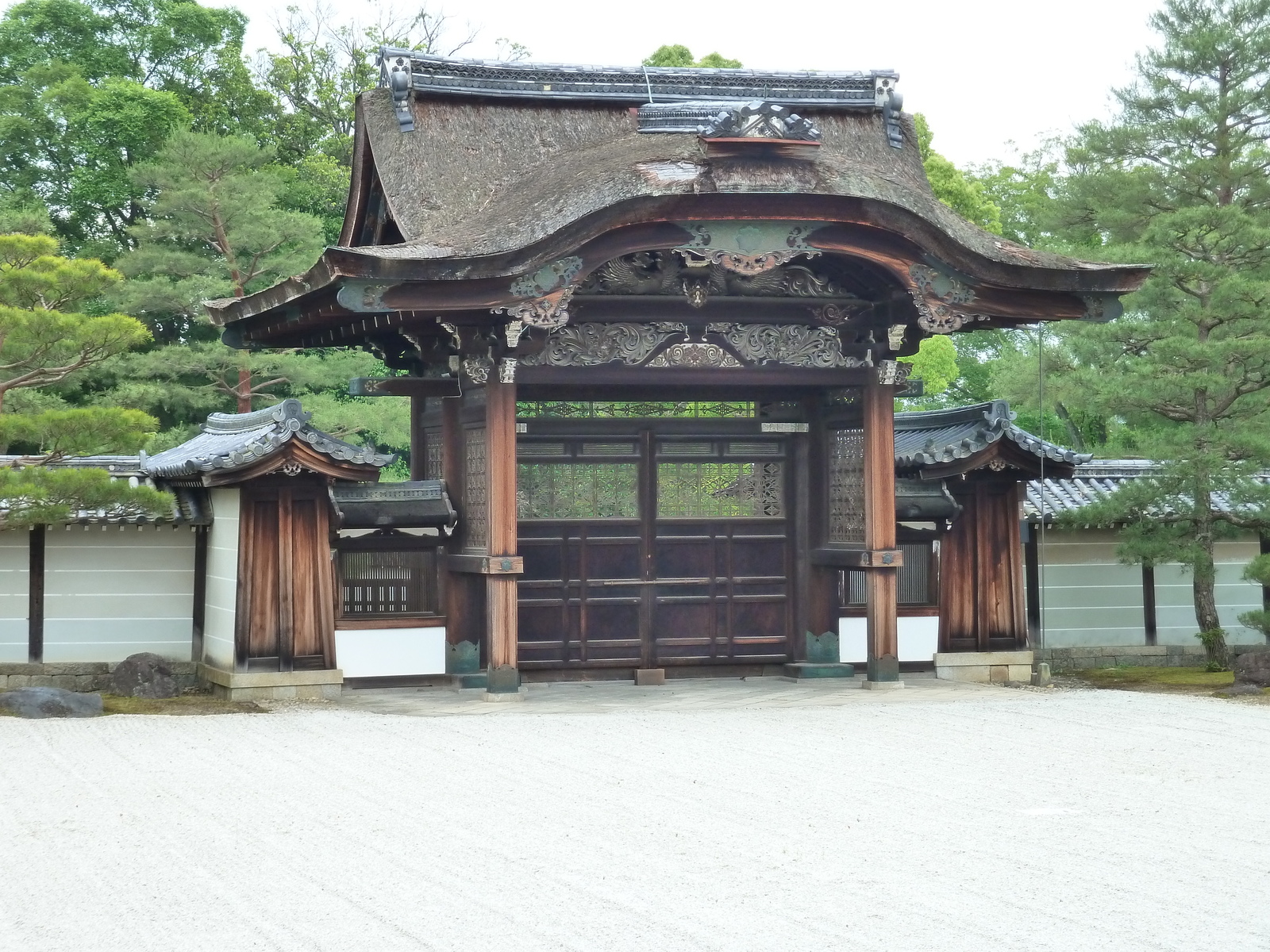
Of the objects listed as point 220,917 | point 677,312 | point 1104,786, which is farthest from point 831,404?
point 220,917

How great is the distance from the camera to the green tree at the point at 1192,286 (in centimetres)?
1617

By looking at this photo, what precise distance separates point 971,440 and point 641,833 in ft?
28.4

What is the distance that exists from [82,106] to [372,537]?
22400mm

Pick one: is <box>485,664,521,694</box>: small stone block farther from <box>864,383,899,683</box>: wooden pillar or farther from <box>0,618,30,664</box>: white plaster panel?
<box>0,618,30,664</box>: white plaster panel

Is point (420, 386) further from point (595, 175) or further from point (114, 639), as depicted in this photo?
point (114, 639)

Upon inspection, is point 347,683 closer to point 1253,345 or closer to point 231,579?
point 231,579

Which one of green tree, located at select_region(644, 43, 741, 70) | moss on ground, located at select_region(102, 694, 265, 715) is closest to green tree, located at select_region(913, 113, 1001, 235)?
green tree, located at select_region(644, 43, 741, 70)

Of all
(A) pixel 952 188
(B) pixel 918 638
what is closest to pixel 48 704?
(B) pixel 918 638

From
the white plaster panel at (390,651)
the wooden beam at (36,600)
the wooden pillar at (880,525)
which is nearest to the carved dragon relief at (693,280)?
the wooden pillar at (880,525)

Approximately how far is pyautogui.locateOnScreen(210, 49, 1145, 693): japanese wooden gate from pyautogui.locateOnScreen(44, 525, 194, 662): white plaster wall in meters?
2.87

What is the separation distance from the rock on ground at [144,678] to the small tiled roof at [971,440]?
298 inches

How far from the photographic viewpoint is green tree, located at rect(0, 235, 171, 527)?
14.3 meters

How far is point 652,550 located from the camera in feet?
51.2

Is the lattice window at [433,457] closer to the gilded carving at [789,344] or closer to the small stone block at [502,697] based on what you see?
the small stone block at [502,697]
